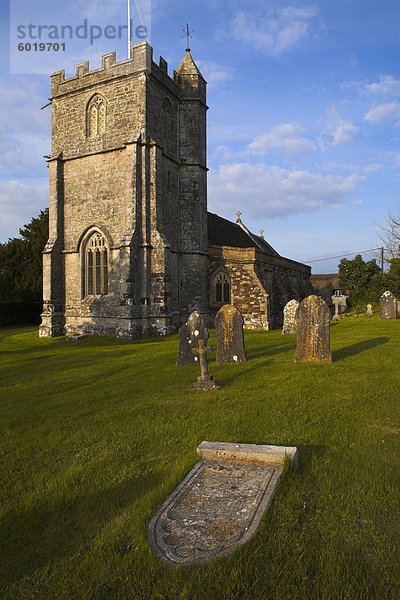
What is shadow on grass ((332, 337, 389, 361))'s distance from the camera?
32.0ft

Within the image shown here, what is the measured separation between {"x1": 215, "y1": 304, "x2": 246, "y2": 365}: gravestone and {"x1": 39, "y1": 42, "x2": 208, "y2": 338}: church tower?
787 cm

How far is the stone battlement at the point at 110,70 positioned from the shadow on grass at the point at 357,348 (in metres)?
15.2

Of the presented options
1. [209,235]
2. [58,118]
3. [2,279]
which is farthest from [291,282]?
[2,279]

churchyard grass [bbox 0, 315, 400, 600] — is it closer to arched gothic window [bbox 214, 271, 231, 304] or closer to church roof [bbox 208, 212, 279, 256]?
arched gothic window [bbox 214, 271, 231, 304]

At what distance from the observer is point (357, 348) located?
36.0ft

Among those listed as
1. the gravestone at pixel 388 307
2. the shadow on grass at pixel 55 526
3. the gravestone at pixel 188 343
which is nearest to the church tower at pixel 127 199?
the gravestone at pixel 188 343

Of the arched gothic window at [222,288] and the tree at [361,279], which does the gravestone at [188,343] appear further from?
the tree at [361,279]

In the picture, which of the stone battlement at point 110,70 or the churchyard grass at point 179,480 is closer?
the churchyard grass at point 179,480

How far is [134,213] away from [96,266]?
3691mm

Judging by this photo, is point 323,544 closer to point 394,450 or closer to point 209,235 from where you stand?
point 394,450

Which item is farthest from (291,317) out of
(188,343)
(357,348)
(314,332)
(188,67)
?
(188,67)

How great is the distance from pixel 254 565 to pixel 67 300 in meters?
18.3

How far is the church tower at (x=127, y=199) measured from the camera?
55.2 ft

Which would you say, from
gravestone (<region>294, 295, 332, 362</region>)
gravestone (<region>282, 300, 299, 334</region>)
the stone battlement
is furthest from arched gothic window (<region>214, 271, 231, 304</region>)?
gravestone (<region>294, 295, 332, 362</region>)
